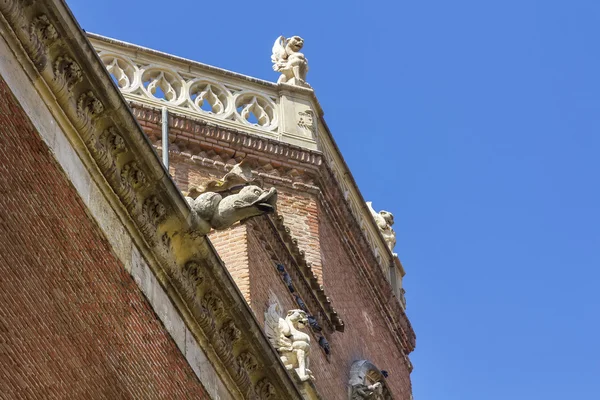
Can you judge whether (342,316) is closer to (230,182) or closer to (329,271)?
(329,271)

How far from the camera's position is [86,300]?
1165 cm

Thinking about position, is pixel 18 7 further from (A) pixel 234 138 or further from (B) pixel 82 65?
(A) pixel 234 138

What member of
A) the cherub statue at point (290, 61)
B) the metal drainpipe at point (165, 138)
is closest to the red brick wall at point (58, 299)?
the metal drainpipe at point (165, 138)

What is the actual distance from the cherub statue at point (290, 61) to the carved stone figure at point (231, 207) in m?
9.45

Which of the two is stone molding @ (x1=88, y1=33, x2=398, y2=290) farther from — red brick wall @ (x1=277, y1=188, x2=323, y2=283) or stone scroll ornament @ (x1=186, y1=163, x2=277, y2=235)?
stone scroll ornament @ (x1=186, y1=163, x2=277, y2=235)

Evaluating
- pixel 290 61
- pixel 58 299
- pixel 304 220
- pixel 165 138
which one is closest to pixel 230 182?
pixel 165 138

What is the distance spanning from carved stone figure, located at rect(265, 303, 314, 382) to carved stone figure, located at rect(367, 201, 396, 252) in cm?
702

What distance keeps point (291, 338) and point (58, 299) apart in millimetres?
6475

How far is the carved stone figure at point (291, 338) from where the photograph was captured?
17.2m

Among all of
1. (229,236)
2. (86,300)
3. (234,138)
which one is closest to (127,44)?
(234,138)

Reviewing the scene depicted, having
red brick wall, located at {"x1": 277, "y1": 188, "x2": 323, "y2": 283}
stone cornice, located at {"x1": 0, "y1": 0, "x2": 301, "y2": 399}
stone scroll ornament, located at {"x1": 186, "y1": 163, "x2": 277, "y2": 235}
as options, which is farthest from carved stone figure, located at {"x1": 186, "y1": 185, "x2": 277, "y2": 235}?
red brick wall, located at {"x1": 277, "y1": 188, "x2": 323, "y2": 283}

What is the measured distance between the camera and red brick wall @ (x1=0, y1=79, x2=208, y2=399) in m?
10.8

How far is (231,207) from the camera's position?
43.6 ft

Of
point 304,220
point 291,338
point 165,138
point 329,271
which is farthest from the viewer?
point 329,271
